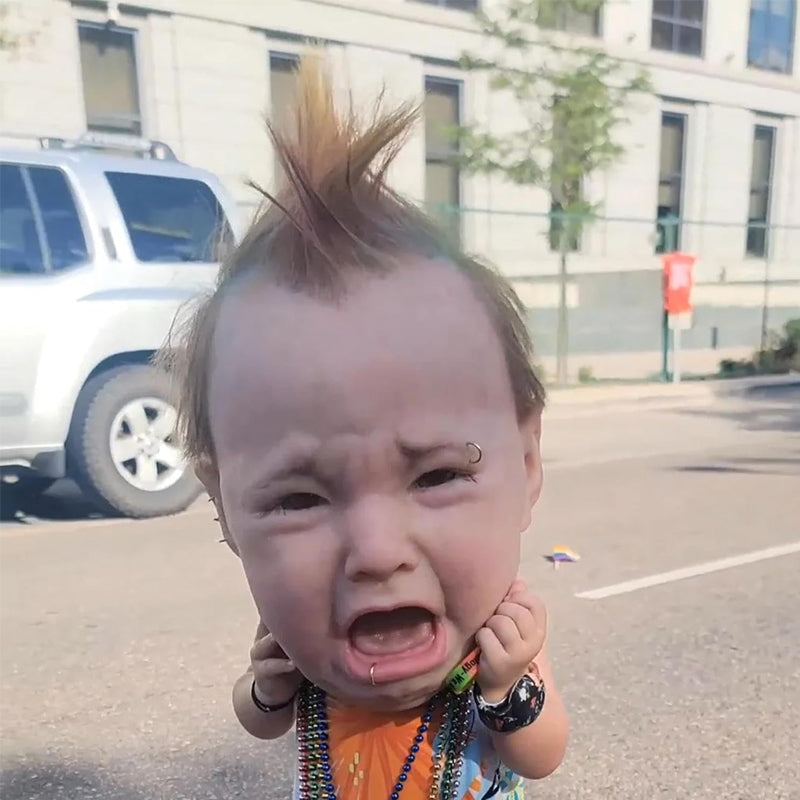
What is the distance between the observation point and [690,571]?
15.4 ft

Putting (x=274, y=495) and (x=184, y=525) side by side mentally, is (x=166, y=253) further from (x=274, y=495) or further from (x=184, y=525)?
(x=274, y=495)

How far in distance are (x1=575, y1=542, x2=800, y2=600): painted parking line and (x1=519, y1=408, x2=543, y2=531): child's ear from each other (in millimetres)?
3148

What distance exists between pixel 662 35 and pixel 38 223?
18.8 meters

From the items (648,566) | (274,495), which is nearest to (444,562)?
(274,495)

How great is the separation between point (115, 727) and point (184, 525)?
257cm

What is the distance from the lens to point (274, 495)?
44.9 inches

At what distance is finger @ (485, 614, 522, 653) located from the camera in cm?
122

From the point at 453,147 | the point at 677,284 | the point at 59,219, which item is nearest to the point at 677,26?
the point at 453,147

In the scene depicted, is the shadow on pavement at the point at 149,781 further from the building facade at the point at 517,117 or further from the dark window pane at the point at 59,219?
the building facade at the point at 517,117

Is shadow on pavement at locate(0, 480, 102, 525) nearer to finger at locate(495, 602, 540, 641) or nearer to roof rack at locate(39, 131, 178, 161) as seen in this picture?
roof rack at locate(39, 131, 178, 161)

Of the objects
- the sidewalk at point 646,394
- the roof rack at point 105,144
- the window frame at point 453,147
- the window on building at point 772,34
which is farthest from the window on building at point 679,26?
the roof rack at point 105,144

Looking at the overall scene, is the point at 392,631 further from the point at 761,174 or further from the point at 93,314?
the point at 761,174

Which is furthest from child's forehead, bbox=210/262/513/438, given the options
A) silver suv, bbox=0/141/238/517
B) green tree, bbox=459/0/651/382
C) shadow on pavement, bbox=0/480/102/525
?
green tree, bbox=459/0/651/382

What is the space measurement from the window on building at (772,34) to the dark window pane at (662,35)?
301cm
